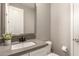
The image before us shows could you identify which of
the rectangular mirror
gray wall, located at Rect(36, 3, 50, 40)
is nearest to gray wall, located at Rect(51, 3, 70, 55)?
gray wall, located at Rect(36, 3, 50, 40)

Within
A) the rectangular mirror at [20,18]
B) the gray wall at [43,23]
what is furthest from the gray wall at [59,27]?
the rectangular mirror at [20,18]

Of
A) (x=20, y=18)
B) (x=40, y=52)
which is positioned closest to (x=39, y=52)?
(x=40, y=52)

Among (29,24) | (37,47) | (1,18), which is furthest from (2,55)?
(29,24)

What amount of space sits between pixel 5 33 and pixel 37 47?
1.39ft

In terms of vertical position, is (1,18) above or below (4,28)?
above

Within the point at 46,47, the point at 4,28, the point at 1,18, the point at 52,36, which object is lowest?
the point at 46,47

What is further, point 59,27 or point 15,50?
point 59,27

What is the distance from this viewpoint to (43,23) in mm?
1269

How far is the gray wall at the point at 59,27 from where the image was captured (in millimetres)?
1205

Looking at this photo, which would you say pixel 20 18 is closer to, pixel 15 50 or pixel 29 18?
pixel 29 18

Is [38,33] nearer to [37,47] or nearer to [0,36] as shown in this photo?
[37,47]

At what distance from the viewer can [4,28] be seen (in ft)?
3.88

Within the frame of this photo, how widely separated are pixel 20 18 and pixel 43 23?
1.01 ft

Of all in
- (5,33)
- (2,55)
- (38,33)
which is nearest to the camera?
(2,55)
